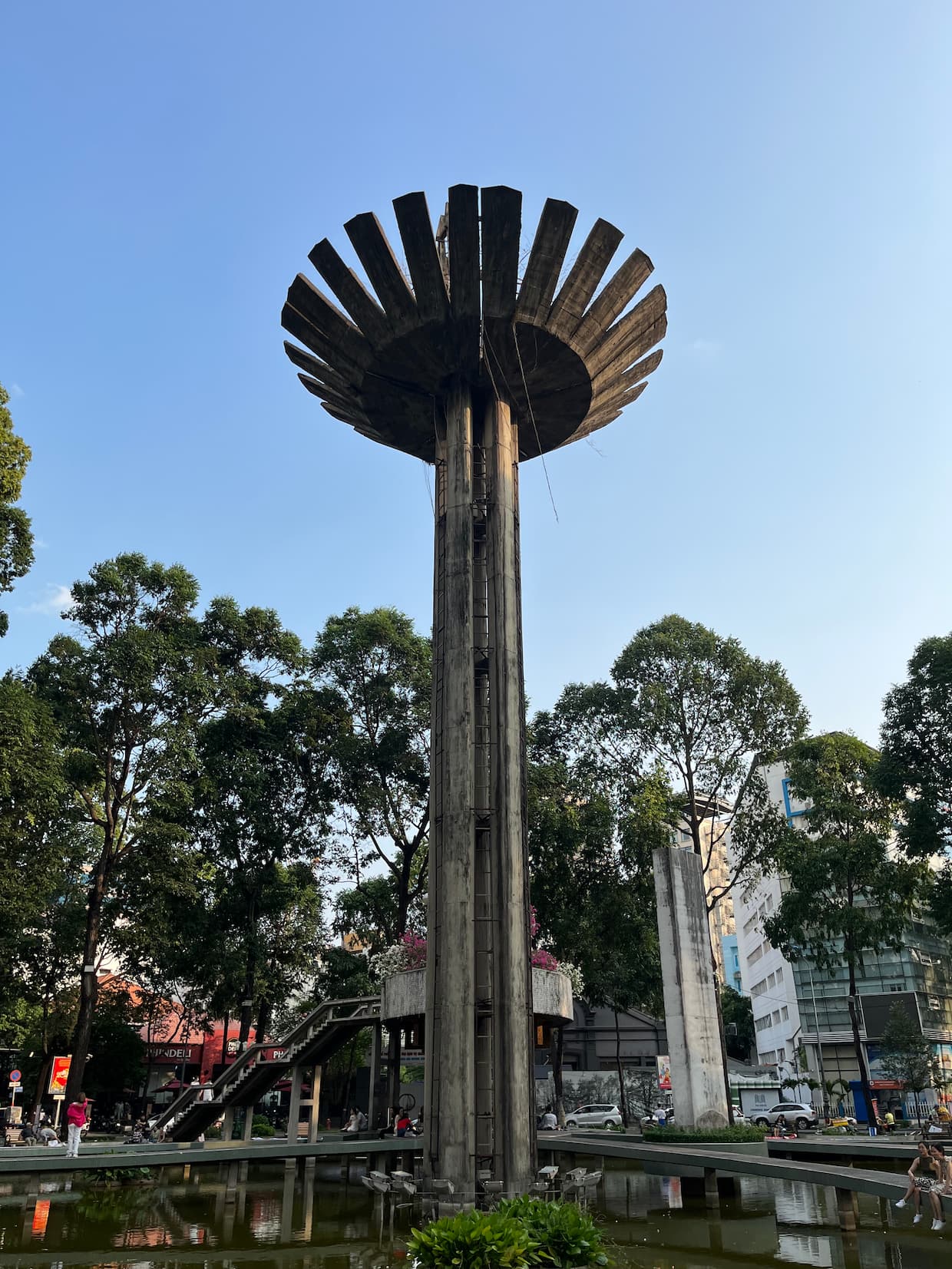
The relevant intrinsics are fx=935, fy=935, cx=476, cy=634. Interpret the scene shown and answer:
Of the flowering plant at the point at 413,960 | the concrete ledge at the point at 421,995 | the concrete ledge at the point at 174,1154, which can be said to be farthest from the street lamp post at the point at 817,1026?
the concrete ledge at the point at 421,995

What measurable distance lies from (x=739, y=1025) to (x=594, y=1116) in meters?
42.8

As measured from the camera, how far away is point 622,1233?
16266 millimetres

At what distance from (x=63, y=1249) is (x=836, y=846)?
25.9 metres

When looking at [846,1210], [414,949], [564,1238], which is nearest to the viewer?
[564,1238]

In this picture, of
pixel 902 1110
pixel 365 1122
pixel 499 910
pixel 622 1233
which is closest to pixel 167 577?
pixel 365 1122

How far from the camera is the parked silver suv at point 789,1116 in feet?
114

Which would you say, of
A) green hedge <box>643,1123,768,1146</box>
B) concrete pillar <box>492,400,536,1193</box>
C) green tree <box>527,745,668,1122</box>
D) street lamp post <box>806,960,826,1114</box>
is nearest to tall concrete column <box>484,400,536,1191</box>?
concrete pillar <box>492,400,536,1193</box>

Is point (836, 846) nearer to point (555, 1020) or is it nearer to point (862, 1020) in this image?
point (555, 1020)

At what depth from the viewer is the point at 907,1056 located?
39812mm

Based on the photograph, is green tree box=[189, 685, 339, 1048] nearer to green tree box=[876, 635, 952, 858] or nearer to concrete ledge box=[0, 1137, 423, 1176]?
concrete ledge box=[0, 1137, 423, 1176]

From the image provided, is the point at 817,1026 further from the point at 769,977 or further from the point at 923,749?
the point at 923,749

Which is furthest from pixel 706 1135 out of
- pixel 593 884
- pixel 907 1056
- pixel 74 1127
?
pixel 907 1056

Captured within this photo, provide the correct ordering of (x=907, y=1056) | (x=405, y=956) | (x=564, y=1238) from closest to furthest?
(x=564, y=1238) < (x=405, y=956) < (x=907, y=1056)

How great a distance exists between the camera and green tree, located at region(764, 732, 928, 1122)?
31.8 metres
